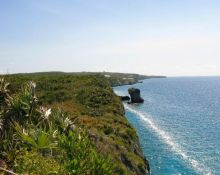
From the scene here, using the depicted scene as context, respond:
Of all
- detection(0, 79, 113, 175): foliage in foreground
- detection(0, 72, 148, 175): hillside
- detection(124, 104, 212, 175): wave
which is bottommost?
detection(124, 104, 212, 175): wave

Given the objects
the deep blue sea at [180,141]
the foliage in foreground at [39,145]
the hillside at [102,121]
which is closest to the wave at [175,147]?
the deep blue sea at [180,141]

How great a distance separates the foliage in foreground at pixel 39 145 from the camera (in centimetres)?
1817

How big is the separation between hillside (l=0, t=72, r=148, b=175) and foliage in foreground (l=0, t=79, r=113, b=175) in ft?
5.51

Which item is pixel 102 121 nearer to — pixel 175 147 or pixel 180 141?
pixel 175 147

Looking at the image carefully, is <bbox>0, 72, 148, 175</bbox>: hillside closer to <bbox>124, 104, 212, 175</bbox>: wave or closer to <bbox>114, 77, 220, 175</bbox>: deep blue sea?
<bbox>114, 77, 220, 175</bbox>: deep blue sea

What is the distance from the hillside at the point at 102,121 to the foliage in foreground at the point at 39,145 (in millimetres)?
1680

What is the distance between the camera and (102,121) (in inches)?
2170

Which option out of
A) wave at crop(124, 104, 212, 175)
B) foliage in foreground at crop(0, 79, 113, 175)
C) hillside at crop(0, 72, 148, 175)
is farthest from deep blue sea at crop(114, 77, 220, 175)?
foliage in foreground at crop(0, 79, 113, 175)

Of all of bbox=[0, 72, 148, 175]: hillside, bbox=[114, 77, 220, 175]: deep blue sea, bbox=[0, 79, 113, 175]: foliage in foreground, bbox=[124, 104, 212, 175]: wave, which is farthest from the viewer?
bbox=[114, 77, 220, 175]: deep blue sea

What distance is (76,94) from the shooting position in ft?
266

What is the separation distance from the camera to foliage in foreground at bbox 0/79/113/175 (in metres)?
18.2

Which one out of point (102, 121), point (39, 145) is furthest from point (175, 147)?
point (39, 145)

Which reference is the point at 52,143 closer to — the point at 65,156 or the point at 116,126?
the point at 65,156

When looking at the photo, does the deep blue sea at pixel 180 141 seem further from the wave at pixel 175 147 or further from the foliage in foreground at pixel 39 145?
the foliage in foreground at pixel 39 145
